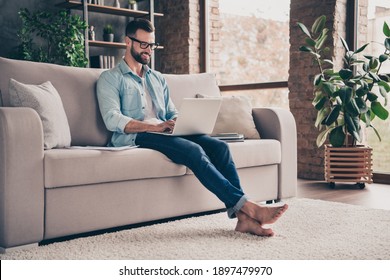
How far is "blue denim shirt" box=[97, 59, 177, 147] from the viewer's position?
259 cm

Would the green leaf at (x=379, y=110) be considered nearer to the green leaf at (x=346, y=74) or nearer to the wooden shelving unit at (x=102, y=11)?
the green leaf at (x=346, y=74)

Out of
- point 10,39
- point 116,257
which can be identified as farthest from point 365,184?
point 10,39

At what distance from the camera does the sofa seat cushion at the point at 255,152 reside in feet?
9.43

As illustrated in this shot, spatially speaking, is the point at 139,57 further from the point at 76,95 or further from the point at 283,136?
the point at 283,136

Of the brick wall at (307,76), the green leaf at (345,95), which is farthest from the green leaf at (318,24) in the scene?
the green leaf at (345,95)

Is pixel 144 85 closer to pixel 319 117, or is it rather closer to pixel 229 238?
pixel 229 238

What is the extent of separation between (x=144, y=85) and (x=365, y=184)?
92.3 inches

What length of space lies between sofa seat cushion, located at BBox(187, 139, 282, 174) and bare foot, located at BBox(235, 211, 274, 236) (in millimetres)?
590

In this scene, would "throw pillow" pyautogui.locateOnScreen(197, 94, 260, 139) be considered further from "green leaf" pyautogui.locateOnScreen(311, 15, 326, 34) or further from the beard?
"green leaf" pyautogui.locateOnScreen(311, 15, 326, 34)

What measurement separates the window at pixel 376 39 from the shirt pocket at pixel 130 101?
254 cm

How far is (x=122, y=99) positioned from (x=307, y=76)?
95.3 inches

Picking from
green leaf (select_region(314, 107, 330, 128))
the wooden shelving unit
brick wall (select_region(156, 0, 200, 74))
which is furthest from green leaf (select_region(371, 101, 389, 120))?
→ the wooden shelving unit

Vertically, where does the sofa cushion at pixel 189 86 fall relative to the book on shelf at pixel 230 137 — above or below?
above

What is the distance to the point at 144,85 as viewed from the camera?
2.87 m
